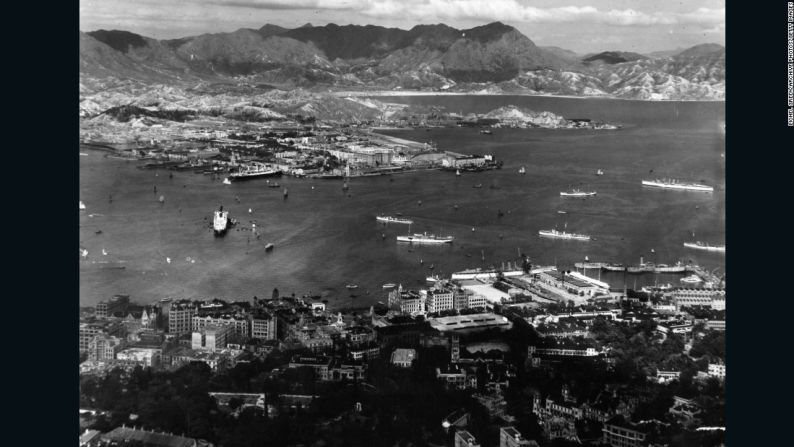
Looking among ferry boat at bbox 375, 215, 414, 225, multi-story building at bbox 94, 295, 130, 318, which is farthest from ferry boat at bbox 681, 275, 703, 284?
multi-story building at bbox 94, 295, 130, 318

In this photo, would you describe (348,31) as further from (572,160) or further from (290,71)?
(572,160)

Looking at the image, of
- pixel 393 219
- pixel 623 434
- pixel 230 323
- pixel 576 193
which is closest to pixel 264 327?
pixel 230 323

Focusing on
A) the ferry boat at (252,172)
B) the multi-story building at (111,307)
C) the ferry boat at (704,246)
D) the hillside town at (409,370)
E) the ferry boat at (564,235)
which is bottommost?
the hillside town at (409,370)

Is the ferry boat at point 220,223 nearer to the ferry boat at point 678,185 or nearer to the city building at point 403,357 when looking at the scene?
the city building at point 403,357

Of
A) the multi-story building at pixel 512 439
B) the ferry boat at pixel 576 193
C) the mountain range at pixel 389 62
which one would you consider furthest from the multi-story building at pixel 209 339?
the ferry boat at pixel 576 193

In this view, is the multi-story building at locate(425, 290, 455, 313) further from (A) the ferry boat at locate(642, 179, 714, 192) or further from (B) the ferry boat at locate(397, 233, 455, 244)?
(A) the ferry boat at locate(642, 179, 714, 192)

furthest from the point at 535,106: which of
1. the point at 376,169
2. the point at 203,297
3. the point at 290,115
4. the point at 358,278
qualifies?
the point at 203,297
